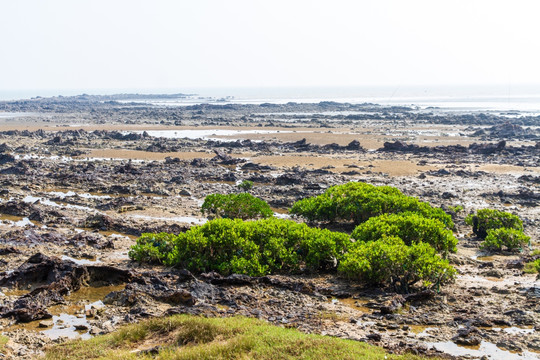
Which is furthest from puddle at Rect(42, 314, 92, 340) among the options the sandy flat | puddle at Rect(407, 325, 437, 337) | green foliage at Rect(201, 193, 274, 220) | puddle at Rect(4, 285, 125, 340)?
the sandy flat

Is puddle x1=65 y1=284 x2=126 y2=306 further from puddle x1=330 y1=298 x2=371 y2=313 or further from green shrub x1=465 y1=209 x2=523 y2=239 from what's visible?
green shrub x1=465 y1=209 x2=523 y2=239

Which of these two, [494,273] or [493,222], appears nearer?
[494,273]

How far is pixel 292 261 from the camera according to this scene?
11078 millimetres

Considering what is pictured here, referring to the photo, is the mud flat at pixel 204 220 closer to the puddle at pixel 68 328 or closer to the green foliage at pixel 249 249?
the puddle at pixel 68 328

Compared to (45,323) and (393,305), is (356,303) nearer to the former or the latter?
(393,305)

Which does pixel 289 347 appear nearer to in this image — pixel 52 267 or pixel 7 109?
pixel 52 267

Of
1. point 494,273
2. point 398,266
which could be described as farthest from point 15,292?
point 494,273

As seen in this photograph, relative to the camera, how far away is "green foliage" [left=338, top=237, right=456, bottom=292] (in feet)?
32.2

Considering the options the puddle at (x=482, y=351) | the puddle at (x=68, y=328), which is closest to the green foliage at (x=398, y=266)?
the puddle at (x=482, y=351)

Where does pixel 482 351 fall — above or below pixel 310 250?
below

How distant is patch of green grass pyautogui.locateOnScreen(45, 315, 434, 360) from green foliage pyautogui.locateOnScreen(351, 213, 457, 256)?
493 centimetres

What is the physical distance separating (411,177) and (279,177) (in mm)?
6855

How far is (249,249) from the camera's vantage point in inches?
434

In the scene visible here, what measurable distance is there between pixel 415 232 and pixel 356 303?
3.21 meters
